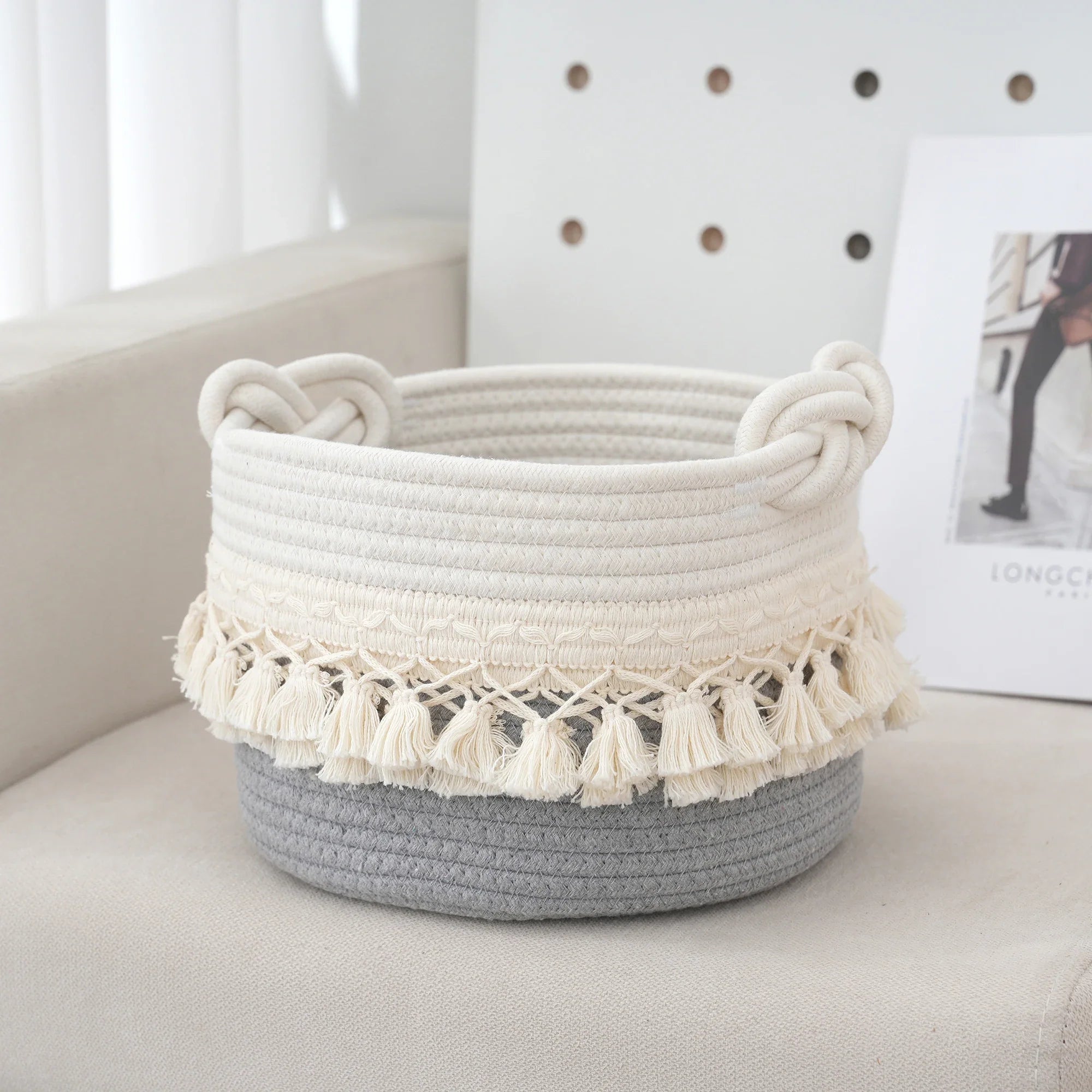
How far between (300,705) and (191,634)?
12cm

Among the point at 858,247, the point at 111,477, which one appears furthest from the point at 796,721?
the point at 858,247

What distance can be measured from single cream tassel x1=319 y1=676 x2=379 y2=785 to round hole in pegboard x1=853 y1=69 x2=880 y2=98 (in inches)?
28.1

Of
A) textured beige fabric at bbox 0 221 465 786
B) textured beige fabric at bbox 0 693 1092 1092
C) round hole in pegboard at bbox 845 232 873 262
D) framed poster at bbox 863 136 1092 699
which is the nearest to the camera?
textured beige fabric at bbox 0 693 1092 1092

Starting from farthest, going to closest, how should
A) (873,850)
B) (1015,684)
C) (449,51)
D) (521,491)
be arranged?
(449,51) < (1015,684) < (873,850) < (521,491)

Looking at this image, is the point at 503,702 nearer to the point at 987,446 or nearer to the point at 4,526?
the point at 4,526

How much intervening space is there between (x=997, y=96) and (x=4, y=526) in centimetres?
77

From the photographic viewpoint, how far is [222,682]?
661 millimetres

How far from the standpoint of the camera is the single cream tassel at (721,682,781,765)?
23.7 inches

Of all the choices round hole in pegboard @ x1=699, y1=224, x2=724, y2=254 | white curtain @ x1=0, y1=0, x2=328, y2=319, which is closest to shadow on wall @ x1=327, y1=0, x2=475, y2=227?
white curtain @ x1=0, y1=0, x2=328, y2=319

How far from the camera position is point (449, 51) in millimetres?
1393

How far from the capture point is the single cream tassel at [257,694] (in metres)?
0.63

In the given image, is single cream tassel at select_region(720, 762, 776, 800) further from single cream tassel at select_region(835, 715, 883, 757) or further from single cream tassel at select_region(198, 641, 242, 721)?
single cream tassel at select_region(198, 641, 242, 721)

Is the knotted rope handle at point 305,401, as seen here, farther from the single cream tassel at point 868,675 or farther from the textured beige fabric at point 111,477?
the single cream tassel at point 868,675

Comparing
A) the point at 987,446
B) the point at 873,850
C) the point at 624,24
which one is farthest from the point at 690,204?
the point at 873,850
